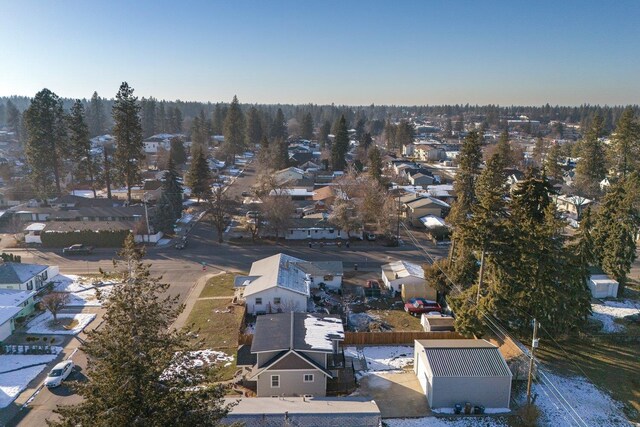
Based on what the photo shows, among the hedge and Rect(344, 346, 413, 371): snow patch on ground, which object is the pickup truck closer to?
the hedge

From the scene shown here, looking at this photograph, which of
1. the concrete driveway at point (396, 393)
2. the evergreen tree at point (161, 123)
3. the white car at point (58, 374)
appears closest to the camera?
the concrete driveway at point (396, 393)

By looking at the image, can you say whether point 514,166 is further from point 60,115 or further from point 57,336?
point 57,336

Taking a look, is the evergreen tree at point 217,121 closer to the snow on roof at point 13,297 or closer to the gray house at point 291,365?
the snow on roof at point 13,297

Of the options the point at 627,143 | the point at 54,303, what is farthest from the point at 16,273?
the point at 627,143

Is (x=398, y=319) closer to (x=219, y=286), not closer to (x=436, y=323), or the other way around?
(x=436, y=323)

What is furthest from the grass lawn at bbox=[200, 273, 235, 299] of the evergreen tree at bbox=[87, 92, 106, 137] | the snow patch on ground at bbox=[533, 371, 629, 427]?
the evergreen tree at bbox=[87, 92, 106, 137]

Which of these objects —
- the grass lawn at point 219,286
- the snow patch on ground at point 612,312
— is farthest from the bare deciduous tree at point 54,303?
the snow patch on ground at point 612,312
